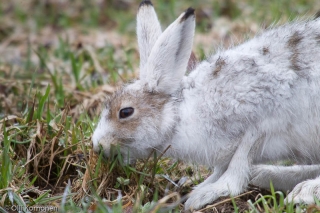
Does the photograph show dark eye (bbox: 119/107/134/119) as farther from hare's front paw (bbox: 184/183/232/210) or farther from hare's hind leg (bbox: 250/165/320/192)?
hare's hind leg (bbox: 250/165/320/192)

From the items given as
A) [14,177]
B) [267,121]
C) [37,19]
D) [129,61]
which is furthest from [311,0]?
[14,177]

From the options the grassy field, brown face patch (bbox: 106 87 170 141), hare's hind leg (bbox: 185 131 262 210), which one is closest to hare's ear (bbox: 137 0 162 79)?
brown face patch (bbox: 106 87 170 141)

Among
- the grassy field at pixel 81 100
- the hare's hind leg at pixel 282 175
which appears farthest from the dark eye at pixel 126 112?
the hare's hind leg at pixel 282 175

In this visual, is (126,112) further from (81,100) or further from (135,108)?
(81,100)

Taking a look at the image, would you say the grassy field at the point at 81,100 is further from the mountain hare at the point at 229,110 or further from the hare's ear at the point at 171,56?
the hare's ear at the point at 171,56

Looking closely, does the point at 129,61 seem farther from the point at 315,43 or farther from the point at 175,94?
the point at 315,43

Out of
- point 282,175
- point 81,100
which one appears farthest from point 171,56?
point 81,100
